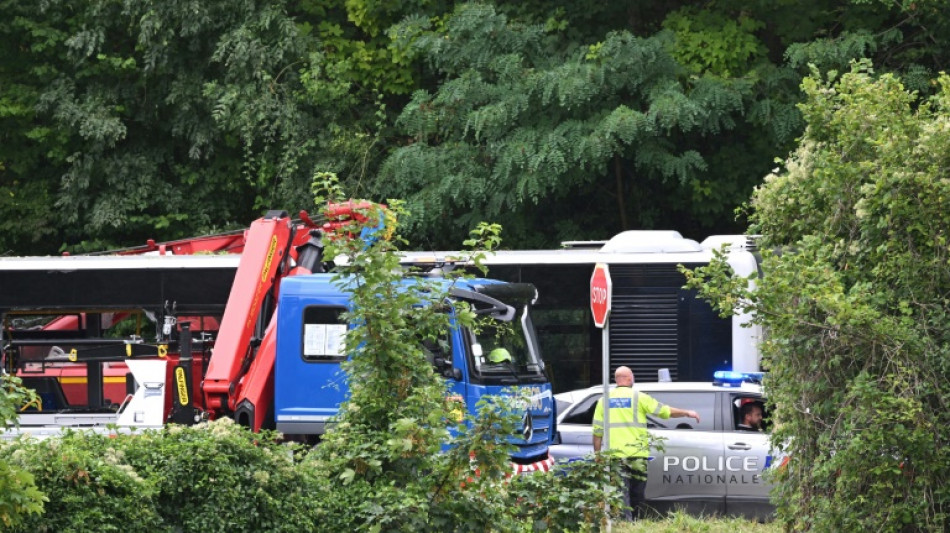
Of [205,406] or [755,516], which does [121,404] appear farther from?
[755,516]

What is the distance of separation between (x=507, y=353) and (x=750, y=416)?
9.27ft

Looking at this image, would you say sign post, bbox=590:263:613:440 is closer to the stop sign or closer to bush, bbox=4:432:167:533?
the stop sign

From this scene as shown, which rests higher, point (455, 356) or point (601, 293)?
point (601, 293)

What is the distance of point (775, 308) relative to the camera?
9.02 m

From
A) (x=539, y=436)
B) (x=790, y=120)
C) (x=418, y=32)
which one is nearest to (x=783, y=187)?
(x=539, y=436)

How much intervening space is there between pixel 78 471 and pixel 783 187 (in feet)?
18.0

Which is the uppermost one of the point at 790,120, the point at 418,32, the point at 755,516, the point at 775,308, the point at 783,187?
the point at 418,32

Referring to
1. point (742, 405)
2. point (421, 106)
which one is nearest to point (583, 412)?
point (742, 405)

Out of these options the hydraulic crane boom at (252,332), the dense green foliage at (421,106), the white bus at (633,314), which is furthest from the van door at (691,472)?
the dense green foliage at (421,106)

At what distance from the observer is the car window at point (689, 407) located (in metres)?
14.5

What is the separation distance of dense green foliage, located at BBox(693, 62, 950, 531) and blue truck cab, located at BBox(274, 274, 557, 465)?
19.1 ft

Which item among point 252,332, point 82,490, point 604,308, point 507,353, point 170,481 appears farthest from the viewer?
point 252,332

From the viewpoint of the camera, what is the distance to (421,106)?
2477 centimetres

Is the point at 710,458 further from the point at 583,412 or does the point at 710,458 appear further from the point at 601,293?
the point at 601,293
